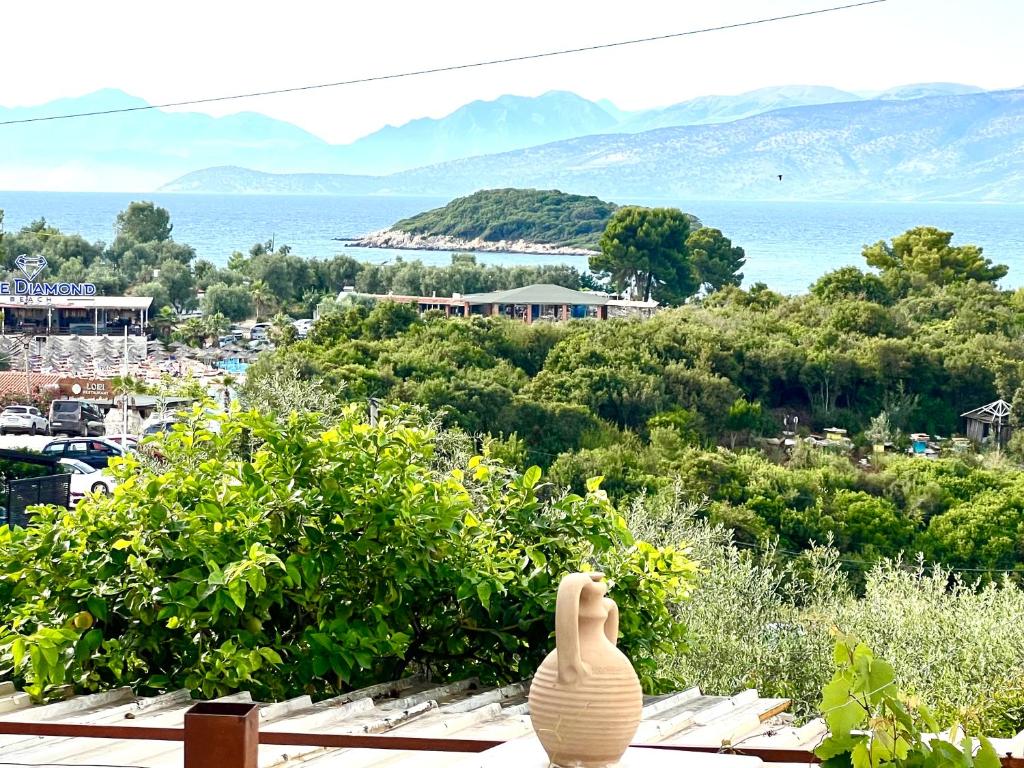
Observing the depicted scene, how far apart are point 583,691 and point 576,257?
68.2 meters

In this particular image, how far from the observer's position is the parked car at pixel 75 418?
28266 millimetres

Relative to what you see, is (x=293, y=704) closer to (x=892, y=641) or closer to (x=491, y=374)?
(x=892, y=641)

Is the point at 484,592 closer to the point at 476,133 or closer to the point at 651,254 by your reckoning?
the point at 651,254

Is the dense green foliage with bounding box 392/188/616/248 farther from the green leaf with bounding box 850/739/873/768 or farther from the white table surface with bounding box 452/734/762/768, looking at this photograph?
the green leaf with bounding box 850/739/873/768

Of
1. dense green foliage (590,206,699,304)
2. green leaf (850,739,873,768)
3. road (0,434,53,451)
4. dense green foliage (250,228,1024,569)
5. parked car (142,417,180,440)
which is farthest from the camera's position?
dense green foliage (590,206,699,304)

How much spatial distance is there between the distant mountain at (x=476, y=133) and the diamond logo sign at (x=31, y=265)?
9947cm

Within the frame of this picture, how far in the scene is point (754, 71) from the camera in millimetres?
89938

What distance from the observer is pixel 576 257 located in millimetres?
69188

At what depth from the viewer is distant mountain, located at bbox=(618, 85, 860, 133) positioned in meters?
134

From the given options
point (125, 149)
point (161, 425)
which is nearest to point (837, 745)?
point (161, 425)

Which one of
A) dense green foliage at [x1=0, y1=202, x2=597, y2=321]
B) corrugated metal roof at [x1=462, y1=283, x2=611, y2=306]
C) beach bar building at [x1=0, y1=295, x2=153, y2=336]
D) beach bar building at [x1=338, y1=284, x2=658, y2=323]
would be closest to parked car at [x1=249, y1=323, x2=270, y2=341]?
dense green foliage at [x1=0, y1=202, x2=597, y2=321]

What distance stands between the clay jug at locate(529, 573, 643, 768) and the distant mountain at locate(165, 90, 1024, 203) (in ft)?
349

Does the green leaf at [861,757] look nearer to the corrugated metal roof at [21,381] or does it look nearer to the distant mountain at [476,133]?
the corrugated metal roof at [21,381]

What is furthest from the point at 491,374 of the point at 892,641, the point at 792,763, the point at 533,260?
the point at 533,260
